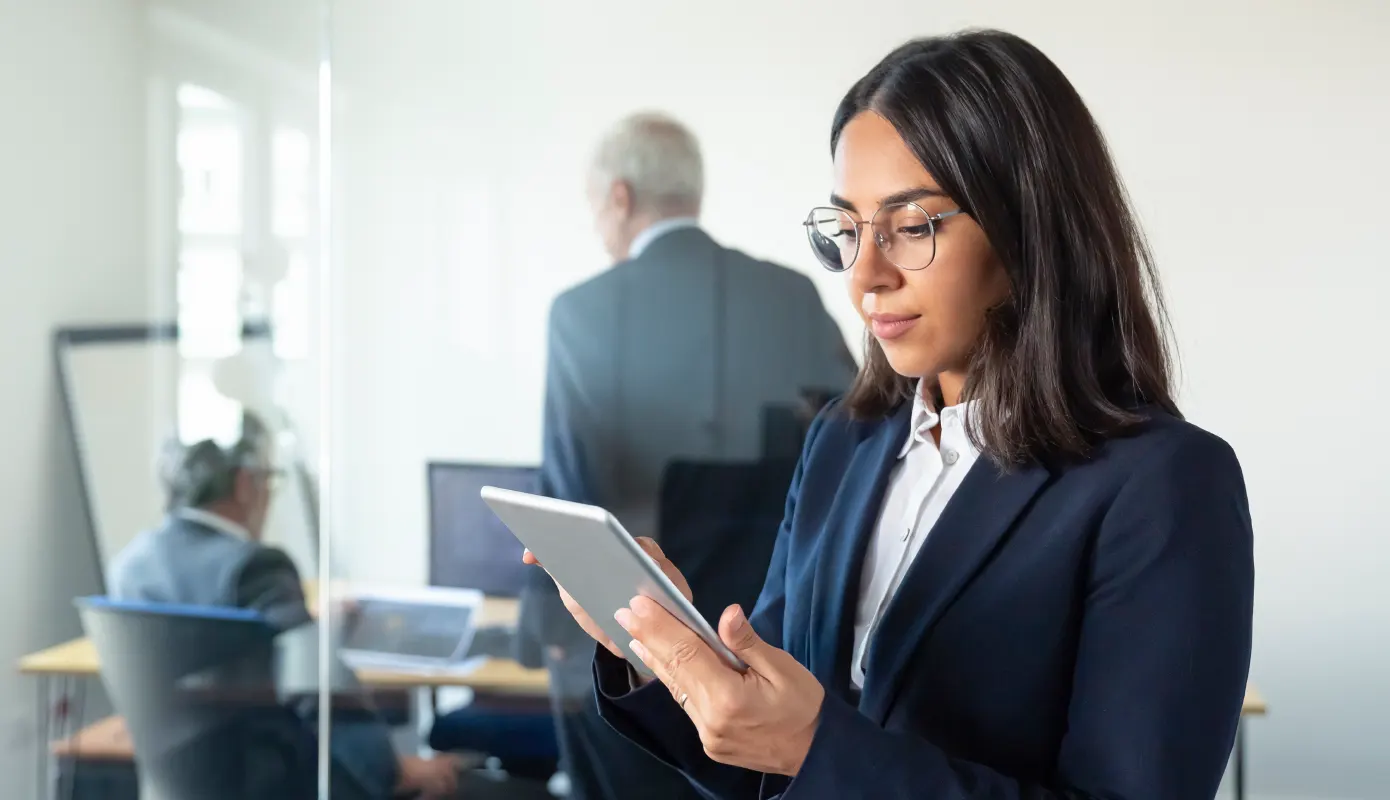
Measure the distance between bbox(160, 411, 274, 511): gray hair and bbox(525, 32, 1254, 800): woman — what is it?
1.87 metres

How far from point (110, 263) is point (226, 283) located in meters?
0.28

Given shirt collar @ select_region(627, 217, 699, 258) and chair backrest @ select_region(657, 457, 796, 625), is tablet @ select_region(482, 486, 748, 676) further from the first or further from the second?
shirt collar @ select_region(627, 217, 699, 258)

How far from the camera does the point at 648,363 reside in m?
2.43

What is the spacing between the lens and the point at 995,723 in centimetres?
103

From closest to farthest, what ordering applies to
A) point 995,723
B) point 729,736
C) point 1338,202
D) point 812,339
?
point 729,736 → point 995,723 → point 1338,202 → point 812,339

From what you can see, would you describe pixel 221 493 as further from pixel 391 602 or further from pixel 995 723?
pixel 995 723

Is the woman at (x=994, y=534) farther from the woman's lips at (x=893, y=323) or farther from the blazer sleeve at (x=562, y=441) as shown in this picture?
the blazer sleeve at (x=562, y=441)

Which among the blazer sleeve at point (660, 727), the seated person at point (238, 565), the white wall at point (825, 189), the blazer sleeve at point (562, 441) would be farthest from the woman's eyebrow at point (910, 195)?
the seated person at point (238, 565)

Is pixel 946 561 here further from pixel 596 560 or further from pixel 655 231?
pixel 655 231

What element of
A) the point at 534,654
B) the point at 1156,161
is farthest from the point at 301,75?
the point at 1156,161

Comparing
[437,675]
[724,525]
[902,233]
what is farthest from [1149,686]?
[437,675]

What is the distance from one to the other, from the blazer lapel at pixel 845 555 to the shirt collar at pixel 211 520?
1915 mm

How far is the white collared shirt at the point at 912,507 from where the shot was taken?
1.14 m

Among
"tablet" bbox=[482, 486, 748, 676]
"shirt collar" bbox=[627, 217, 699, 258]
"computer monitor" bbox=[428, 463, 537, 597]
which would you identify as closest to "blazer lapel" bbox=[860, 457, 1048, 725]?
"tablet" bbox=[482, 486, 748, 676]
